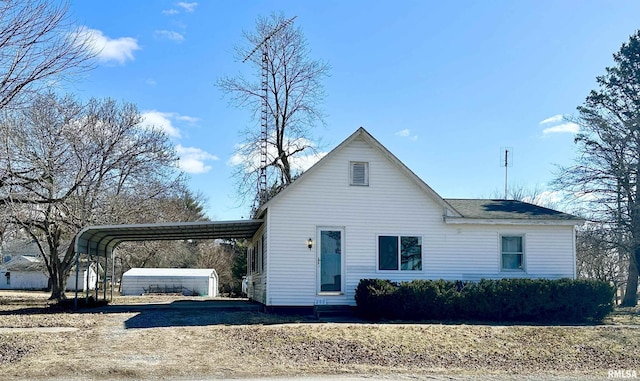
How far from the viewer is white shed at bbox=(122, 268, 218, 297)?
39531 mm

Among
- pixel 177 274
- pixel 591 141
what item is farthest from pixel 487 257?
pixel 177 274

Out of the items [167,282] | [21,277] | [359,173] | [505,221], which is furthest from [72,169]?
[21,277]

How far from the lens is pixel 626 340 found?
13898mm

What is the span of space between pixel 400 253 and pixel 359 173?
2715mm

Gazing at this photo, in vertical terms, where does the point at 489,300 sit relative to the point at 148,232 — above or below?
below

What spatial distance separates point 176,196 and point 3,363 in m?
21.2

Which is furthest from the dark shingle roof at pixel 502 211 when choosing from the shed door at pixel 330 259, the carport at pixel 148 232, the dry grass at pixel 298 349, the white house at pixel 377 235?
the carport at pixel 148 232

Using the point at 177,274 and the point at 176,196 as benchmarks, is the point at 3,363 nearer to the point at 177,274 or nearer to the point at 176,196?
the point at 176,196

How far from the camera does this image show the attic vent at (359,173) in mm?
18250

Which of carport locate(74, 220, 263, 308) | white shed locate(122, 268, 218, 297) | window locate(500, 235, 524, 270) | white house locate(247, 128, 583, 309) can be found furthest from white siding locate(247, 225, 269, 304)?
white shed locate(122, 268, 218, 297)

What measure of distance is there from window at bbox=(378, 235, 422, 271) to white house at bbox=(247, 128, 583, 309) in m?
0.03

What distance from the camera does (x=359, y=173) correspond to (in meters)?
18.3

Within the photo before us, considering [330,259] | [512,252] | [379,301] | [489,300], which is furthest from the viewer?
[512,252]

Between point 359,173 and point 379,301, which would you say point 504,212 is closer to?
point 359,173
